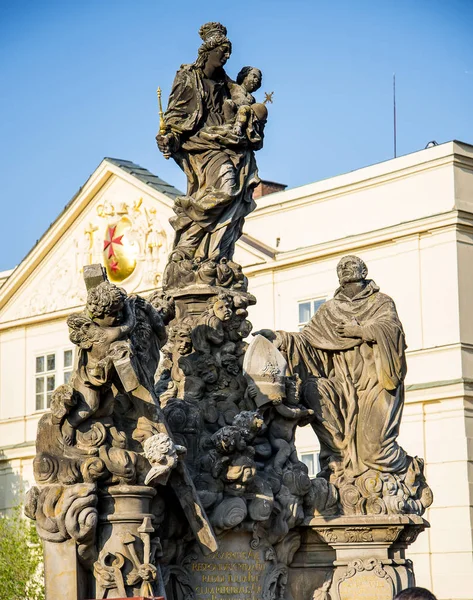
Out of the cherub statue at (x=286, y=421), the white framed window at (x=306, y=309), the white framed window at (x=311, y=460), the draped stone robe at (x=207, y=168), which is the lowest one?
the cherub statue at (x=286, y=421)

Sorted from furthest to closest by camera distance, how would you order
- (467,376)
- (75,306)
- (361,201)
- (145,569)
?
(75,306) → (361,201) → (467,376) → (145,569)

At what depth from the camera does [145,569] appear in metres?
13.1

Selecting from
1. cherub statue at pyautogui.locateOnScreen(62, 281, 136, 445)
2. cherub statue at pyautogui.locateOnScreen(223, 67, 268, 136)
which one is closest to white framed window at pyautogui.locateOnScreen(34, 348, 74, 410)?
cherub statue at pyautogui.locateOnScreen(223, 67, 268, 136)

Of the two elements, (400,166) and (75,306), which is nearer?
(400,166)

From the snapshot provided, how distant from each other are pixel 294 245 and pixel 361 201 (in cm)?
209

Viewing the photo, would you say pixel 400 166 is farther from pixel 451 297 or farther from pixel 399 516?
pixel 399 516

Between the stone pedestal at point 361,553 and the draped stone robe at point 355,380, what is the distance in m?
0.53

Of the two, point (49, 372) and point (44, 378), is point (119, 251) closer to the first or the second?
point (49, 372)

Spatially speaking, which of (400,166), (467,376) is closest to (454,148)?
(400,166)

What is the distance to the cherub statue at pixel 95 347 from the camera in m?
13.1

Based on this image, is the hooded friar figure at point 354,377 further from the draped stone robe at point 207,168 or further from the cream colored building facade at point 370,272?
the cream colored building facade at point 370,272

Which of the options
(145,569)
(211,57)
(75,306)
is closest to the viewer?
(145,569)

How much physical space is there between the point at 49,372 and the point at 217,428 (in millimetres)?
26064

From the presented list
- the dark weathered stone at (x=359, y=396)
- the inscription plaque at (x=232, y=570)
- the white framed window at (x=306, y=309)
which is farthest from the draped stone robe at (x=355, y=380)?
the white framed window at (x=306, y=309)
